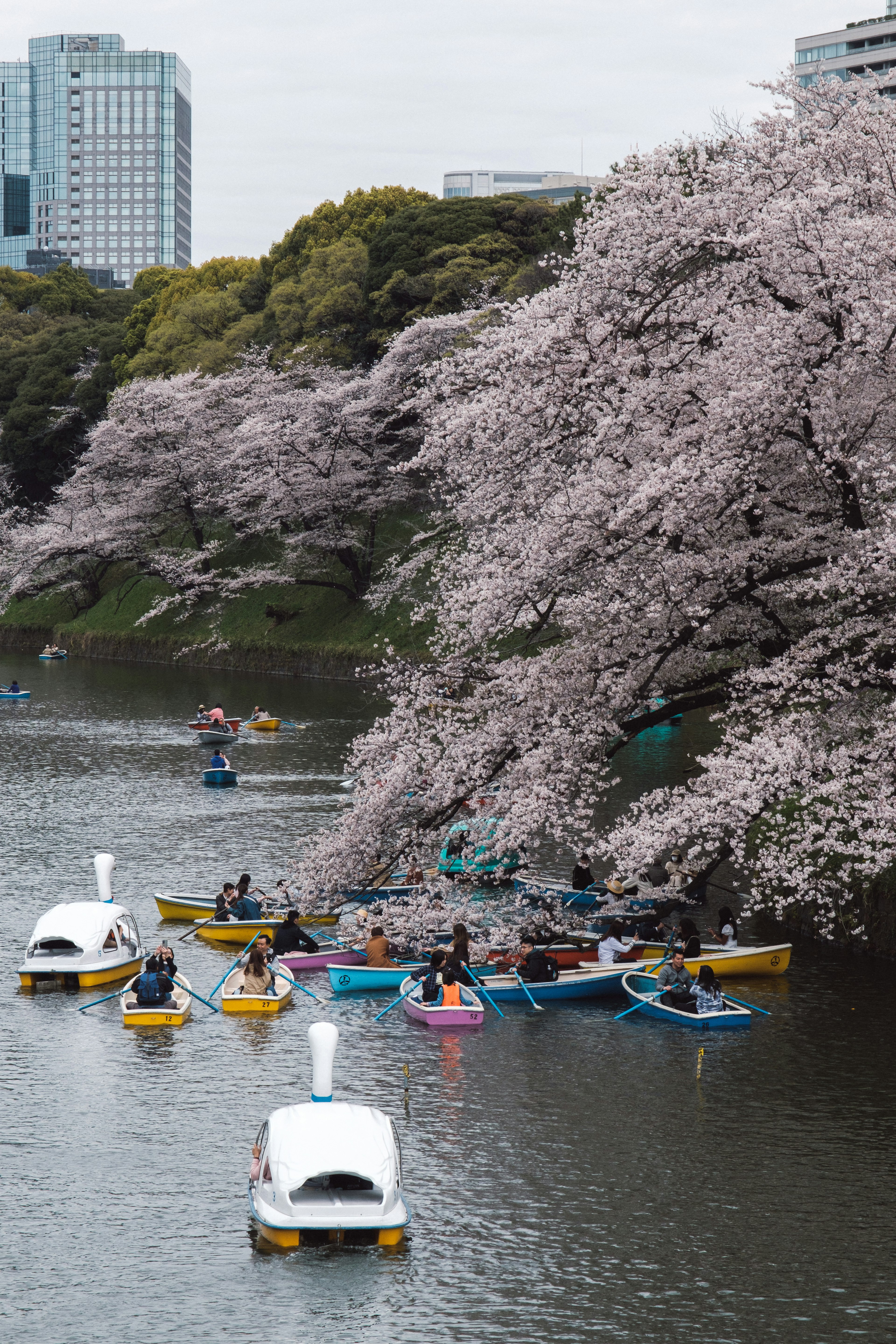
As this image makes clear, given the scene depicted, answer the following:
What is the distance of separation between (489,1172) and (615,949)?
9.71 meters

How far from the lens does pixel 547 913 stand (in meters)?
28.0

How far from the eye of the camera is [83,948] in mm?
27578

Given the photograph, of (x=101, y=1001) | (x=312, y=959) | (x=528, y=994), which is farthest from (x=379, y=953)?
(x=101, y=1001)

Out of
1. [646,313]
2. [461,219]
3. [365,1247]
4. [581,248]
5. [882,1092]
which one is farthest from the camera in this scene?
[461,219]

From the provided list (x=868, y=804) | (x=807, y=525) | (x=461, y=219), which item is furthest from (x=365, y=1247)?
(x=461, y=219)

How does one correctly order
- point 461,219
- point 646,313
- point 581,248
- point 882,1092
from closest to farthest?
point 882,1092 < point 646,313 < point 581,248 < point 461,219

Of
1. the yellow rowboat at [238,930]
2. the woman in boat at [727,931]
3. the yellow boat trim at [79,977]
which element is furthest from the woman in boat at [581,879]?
the yellow boat trim at [79,977]

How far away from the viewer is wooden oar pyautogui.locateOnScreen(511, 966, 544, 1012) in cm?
2652

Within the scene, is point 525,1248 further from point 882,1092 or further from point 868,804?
point 868,804

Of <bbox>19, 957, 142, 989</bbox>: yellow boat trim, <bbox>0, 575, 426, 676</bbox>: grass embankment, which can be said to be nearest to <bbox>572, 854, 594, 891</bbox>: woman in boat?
<bbox>19, 957, 142, 989</bbox>: yellow boat trim

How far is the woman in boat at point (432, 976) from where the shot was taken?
83.2ft

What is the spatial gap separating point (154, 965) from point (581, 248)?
1624 cm

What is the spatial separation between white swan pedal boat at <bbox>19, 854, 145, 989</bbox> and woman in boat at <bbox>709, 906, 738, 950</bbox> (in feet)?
40.5

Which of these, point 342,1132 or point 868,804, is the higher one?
point 868,804
